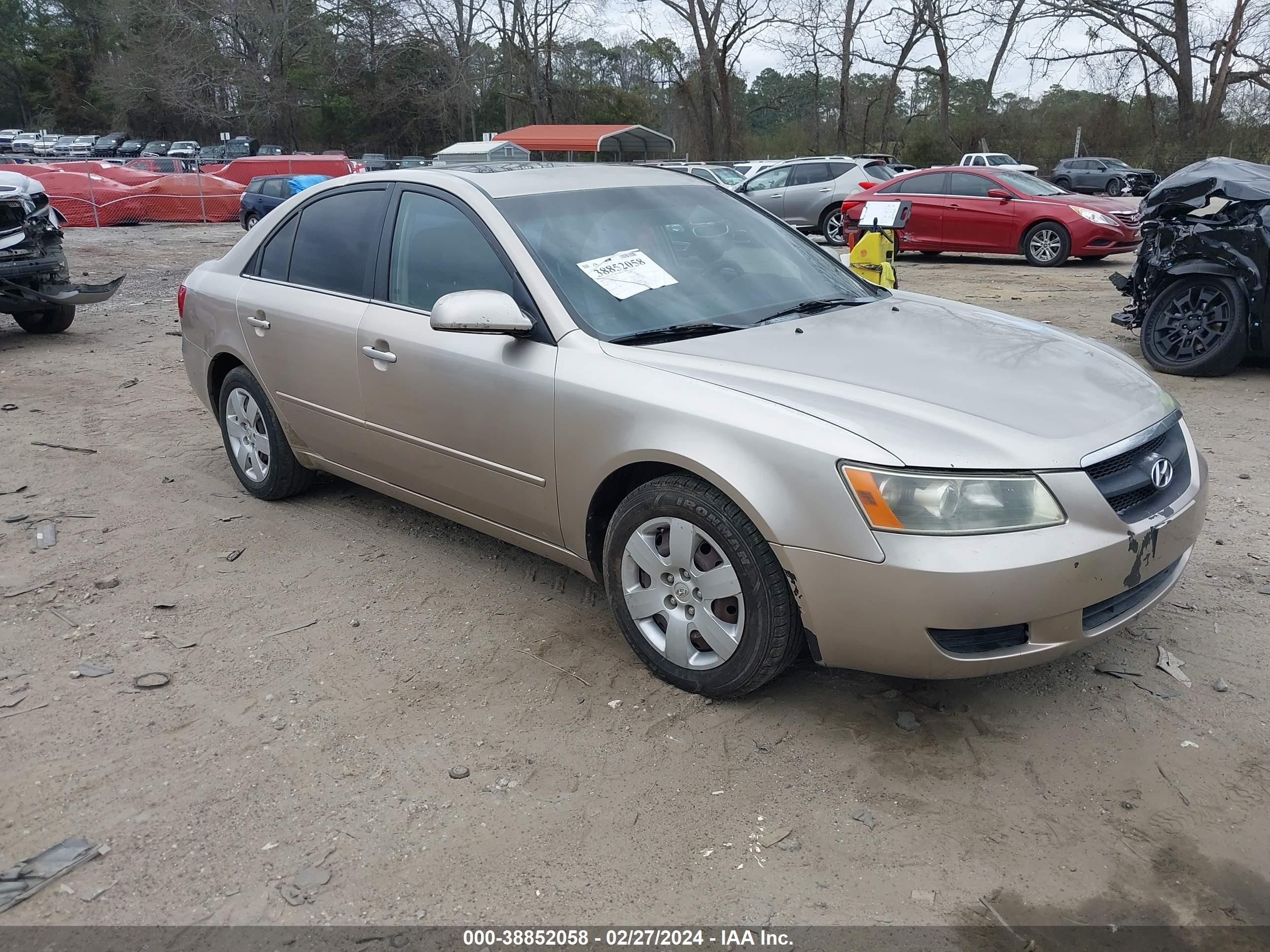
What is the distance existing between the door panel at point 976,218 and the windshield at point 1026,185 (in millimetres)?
199

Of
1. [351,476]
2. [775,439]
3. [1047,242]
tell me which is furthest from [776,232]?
[1047,242]

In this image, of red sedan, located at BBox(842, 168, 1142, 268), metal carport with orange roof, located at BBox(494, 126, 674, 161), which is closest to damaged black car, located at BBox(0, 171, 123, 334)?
red sedan, located at BBox(842, 168, 1142, 268)

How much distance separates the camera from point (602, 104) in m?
60.7

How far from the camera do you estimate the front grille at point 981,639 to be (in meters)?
2.68

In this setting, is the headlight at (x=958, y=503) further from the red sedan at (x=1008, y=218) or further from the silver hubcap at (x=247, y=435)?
the red sedan at (x=1008, y=218)

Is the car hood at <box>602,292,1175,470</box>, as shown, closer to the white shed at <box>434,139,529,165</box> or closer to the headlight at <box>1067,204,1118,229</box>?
the headlight at <box>1067,204,1118,229</box>

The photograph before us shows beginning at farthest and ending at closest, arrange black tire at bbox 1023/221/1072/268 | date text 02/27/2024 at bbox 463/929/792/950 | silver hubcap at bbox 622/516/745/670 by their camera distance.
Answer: black tire at bbox 1023/221/1072/268, silver hubcap at bbox 622/516/745/670, date text 02/27/2024 at bbox 463/929/792/950

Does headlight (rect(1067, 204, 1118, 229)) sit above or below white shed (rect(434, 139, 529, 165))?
below

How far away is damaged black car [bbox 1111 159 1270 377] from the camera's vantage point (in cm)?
685

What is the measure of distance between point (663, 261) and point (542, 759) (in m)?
1.86

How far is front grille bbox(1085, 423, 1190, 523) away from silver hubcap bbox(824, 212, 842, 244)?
15.2 meters

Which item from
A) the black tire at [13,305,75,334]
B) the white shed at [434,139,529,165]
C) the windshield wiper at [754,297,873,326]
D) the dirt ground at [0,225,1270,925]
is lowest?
the dirt ground at [0,225,1270,925]

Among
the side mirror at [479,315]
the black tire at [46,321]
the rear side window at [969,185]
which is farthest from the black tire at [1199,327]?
the black tire at [46,321]

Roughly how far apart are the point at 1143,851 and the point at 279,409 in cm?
387
